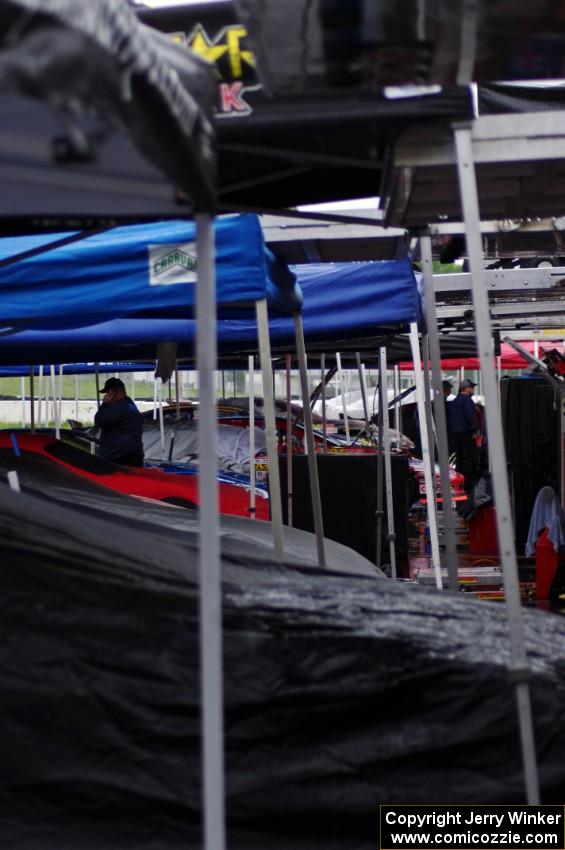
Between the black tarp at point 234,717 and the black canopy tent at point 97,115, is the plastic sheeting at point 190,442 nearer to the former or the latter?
the black tarp at point 234,717

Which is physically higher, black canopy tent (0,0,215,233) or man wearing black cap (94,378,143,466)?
black canopy tent (0,0,215,233)

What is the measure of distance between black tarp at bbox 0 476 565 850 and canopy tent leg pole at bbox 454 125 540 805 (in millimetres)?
130

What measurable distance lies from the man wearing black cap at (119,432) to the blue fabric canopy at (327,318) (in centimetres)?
231

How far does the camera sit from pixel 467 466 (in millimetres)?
18688

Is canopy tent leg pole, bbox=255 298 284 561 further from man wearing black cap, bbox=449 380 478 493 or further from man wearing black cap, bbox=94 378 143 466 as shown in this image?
man wearing black cap, bbox=449 380 478 493

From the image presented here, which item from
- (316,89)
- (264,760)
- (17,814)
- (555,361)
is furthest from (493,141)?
(555,361)

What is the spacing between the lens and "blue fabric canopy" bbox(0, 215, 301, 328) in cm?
548

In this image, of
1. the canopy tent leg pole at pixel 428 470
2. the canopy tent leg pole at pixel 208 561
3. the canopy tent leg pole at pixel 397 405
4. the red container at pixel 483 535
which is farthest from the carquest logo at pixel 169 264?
the canopy tent leg pole at pixel 397 405

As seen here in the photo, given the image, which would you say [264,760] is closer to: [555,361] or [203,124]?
[203,124]

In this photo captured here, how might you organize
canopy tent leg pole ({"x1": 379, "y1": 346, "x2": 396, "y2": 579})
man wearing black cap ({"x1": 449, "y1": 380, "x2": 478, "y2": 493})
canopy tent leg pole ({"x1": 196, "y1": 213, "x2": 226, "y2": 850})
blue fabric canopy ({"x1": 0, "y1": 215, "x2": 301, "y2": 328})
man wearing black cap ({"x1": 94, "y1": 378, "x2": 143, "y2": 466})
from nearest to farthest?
canopy tent leg pole ({"x1": 196, "y1": 213, "x2": 226, "y2": 850}) < blue fabric canopy ({"x1": 0, "y1": 215, "x2": 301, "y2": 328}) < canopy tent leg pole ({"x1": 379, "y1": 346, "x2": 396, "y2": 579}) < man wearing black cap ({"x1": 94, "y1": 378, "x2": 143, "y2": 466}) < man wearing black cap ({"x1": 449, "y1": 380, "x2": 478, "y2": 493})

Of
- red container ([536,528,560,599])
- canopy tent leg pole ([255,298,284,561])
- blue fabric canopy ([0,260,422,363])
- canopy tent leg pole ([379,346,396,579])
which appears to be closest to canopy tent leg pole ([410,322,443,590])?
blue fabric canopy ([0,260,422,363])

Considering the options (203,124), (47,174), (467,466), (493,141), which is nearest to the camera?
(47,174)

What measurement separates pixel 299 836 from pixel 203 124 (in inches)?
86.7

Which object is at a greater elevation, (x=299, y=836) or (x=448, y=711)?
(x=448, y=711)
